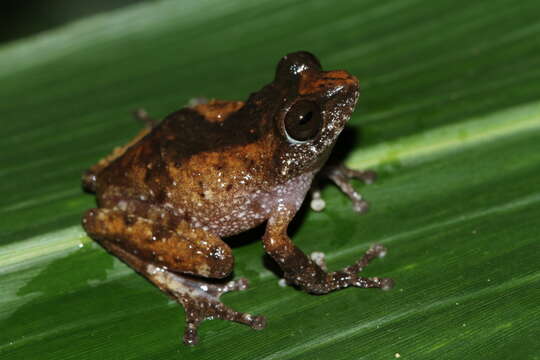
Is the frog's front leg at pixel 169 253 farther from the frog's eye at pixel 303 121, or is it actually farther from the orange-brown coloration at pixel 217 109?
the frog's eye at pixel 303 121

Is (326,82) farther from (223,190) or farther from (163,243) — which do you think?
(163,243)

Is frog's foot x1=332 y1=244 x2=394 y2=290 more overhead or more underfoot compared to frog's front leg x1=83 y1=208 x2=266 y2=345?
more underfoot

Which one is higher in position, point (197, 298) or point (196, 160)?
point (196, 160)

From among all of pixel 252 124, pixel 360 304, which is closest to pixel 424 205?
pixel 360 304

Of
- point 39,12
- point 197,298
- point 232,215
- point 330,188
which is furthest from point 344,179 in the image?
point 39,12

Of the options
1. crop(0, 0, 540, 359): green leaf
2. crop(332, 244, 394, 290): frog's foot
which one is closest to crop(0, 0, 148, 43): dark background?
crop(0, 0, 540, 359): green leaf

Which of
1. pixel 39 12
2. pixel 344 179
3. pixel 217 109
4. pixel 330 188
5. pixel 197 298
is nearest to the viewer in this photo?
pixel 197 298

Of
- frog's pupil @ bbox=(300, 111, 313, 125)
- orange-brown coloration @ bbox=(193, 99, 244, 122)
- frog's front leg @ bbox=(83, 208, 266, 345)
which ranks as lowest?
frog's front leg @ bbox=(83, 208, 266, 345)

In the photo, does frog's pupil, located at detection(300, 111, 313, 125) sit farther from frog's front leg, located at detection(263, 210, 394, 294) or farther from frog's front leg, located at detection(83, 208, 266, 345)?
frog's front leg, located at detection(83, 208, 266, 345)

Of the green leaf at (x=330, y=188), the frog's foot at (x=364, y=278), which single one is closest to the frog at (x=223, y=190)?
the frog's foot at (x=364, y=278)
